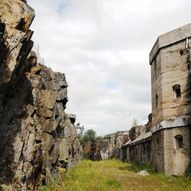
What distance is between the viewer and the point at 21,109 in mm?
9789

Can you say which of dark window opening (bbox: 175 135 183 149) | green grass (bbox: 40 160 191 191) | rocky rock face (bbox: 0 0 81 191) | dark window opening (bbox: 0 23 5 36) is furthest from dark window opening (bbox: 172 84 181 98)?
dark window opening (bbox: 0 23 5 36)

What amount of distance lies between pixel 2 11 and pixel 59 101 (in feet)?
38.3

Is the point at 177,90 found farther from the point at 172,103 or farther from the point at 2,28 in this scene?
the point at 2,28

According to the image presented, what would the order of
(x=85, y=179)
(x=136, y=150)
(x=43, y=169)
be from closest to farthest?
(x=43, y=169) → (x=85, y=179) → (x=136, y=150)

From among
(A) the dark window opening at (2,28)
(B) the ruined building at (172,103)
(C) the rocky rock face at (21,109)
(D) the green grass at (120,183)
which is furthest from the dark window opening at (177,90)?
(A) the dark window opening at (2,28)

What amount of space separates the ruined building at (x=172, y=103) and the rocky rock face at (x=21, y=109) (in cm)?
963

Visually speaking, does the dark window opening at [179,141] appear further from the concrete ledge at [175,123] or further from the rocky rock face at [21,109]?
the rocky rock face at [21,109]

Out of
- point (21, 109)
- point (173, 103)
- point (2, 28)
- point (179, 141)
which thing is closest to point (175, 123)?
point (179, 141)

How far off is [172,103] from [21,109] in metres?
13.5

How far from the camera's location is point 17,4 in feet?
25.3

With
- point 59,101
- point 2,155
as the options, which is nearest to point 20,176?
point 2,155

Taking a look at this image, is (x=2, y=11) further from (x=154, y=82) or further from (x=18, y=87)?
(x=154, y=82)

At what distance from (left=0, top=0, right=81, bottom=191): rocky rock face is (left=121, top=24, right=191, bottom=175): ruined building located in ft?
31.6

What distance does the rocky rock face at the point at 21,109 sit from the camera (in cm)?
721
